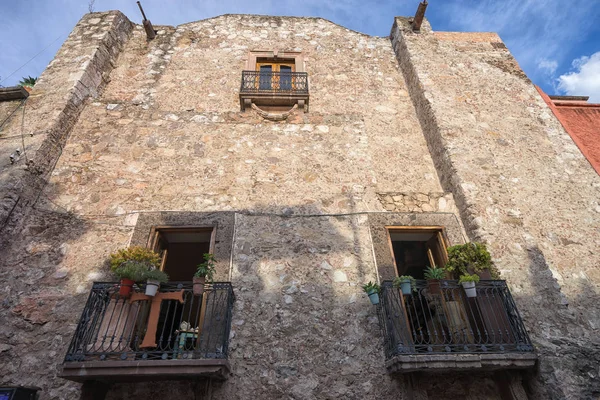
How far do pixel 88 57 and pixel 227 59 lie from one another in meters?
2.72

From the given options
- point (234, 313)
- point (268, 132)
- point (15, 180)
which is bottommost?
point (234, 313)

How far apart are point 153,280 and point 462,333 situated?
3458 millimetres

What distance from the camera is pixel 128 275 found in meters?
4.14

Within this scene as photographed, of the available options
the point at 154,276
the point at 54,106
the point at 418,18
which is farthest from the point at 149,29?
the point at 154,276

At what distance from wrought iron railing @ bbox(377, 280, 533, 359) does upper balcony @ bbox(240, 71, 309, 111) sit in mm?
4091

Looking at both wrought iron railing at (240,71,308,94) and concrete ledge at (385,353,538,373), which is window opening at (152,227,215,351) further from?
wrought iron railing at (240,71,308,94)

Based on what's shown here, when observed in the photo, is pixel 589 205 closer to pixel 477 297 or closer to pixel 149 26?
pixel 477 297

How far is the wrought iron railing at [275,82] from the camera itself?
23.1ft

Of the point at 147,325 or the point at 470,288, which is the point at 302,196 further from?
the point at 147,325

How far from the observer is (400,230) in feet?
18.0

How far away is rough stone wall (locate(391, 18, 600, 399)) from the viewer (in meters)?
4.22

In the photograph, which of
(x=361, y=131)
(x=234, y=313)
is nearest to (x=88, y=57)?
(x=361, y=131)

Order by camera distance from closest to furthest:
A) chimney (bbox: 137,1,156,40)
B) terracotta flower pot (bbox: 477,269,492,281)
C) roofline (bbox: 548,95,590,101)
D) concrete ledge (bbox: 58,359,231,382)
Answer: concrete ledge (bbox: 58,359,231,382) < terracotta flower pot (bbox: 477,269,492,281) < roofline (bbox: 548,95,590,101) < chimney (bbox: 137,1,156,40)

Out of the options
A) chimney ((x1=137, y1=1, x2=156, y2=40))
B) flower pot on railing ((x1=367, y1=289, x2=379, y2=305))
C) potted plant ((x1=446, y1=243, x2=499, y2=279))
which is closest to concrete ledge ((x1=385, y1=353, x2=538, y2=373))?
flower pot on railing ((x1=367, y1=289, x2=379, y2=305))
